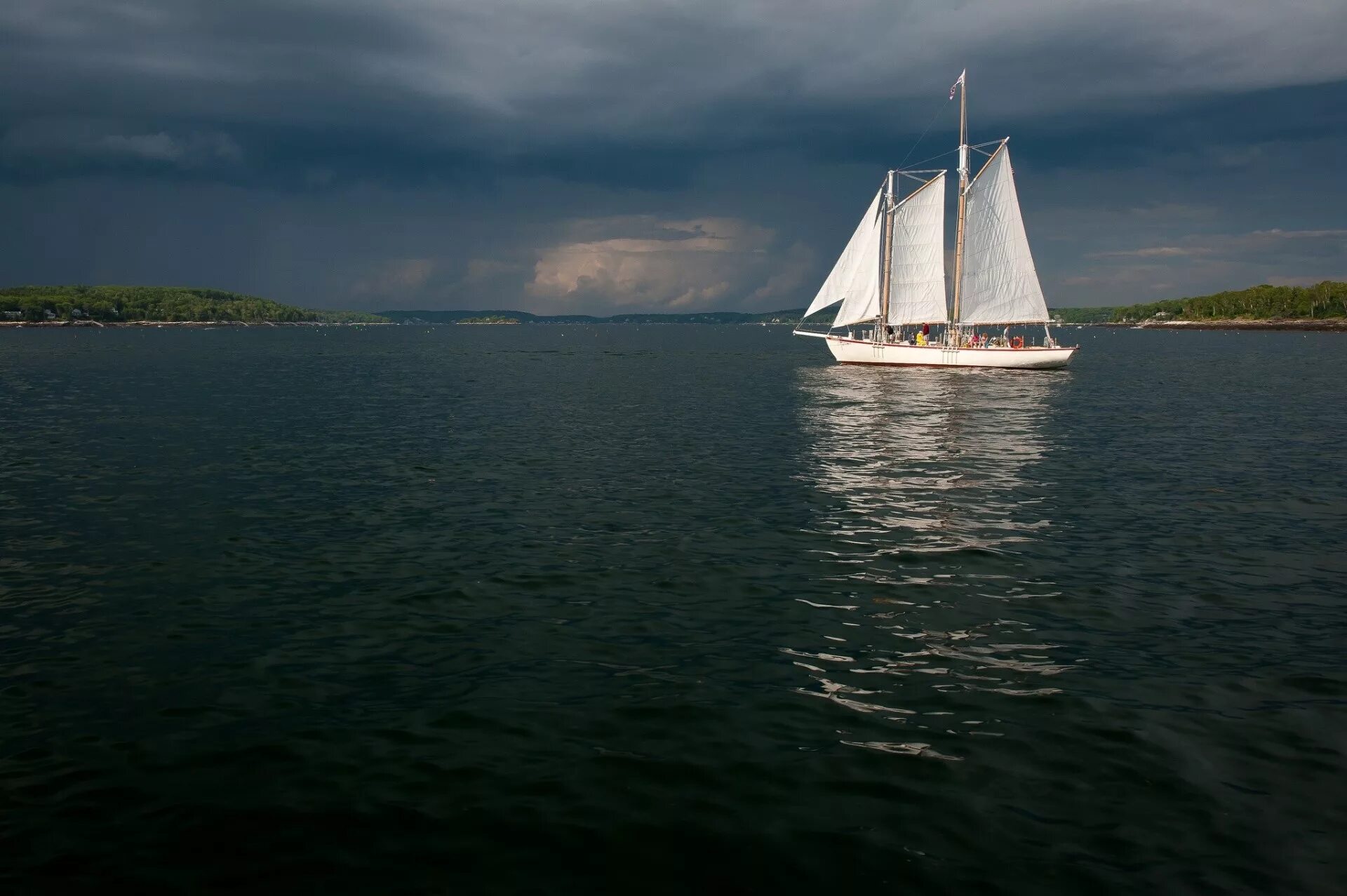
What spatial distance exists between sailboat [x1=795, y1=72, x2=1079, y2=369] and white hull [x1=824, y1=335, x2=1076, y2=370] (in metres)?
0.09

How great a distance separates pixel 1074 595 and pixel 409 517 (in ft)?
56.2

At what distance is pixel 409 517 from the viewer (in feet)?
80.3

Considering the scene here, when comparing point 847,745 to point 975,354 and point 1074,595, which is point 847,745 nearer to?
point 1074,595

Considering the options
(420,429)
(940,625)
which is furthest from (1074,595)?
(420,429)

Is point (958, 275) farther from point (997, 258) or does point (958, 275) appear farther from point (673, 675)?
point (673, 675)

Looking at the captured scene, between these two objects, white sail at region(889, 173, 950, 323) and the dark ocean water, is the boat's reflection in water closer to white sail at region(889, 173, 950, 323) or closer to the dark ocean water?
the dark ocean water

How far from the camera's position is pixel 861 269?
299ft

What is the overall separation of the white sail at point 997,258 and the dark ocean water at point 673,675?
182 feet

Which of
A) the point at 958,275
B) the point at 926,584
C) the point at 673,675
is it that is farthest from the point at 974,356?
the point at 673,675

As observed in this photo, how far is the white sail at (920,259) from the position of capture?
85.9 meters

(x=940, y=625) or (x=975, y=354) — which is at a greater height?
(x=975, y=354)

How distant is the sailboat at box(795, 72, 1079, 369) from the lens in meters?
85.0

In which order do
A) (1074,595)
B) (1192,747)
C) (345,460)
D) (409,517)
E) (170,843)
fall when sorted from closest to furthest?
(170,843)
(1192,747)
(1074,595)
(409,517)
(345,460)

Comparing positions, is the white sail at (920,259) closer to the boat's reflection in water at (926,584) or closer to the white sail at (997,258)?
the white sail at (997,258)
